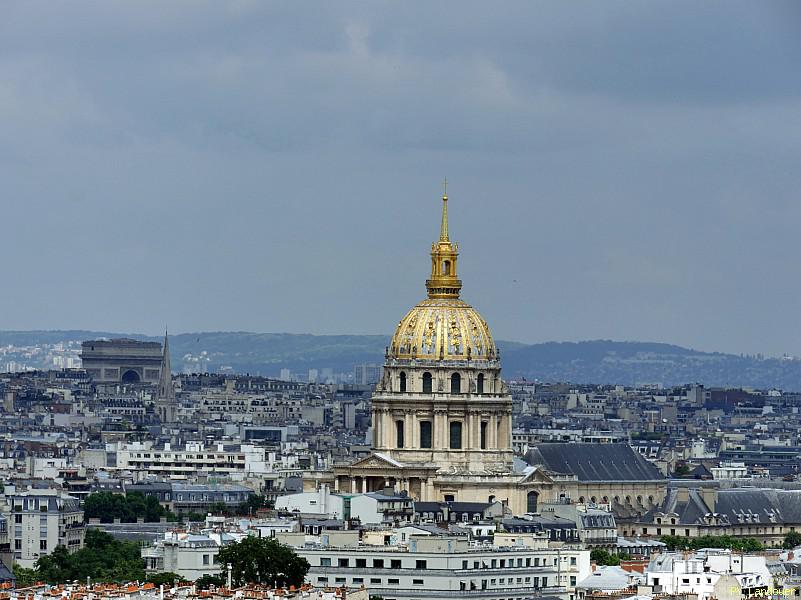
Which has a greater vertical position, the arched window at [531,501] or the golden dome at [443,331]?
the golden dome at [443,331]

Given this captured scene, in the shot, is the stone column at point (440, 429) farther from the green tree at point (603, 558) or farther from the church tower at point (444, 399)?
the green tree at point (603, 558)

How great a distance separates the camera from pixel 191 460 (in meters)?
180

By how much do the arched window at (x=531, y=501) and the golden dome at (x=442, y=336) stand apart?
4790mm

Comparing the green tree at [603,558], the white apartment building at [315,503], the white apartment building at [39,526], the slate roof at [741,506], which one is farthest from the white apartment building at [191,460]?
the green tree at [603,558]

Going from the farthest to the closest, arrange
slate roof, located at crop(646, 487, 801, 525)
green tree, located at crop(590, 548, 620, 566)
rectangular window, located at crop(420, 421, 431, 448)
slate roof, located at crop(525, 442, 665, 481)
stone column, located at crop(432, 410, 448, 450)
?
slate roof, located at crop(525, 442, 665, 481) < slate roof, located at crop(646, 487, 801, 525) < rectangular window, located at crop(420, 421, 431, 448) < stone column, located at crop(432, 410, 448, 450) < green tree, located at crop(590, 548, 620, 566)

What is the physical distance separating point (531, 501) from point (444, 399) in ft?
14.1

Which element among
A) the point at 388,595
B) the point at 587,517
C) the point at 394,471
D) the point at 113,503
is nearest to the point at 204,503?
the point at 113,503

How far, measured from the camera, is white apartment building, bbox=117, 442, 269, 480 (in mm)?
175625

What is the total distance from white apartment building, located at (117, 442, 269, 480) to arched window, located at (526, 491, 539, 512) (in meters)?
38.1

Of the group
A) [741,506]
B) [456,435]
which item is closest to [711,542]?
[456,435]

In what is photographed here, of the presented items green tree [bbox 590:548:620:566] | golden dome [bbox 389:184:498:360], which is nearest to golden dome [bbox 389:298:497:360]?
golden dome [bbox 389:184:498:360]

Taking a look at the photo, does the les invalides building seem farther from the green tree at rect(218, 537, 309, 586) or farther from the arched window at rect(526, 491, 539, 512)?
the green tree at rect(218, 537, 309, 586)

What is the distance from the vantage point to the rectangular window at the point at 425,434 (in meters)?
136

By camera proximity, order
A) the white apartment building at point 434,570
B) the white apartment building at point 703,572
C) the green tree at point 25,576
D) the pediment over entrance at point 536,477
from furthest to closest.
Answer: the pediment over entrance at point 536,477
the green tree at point 25,576
the white apartment building at point 434,570
the white apartment building at point 703,572
